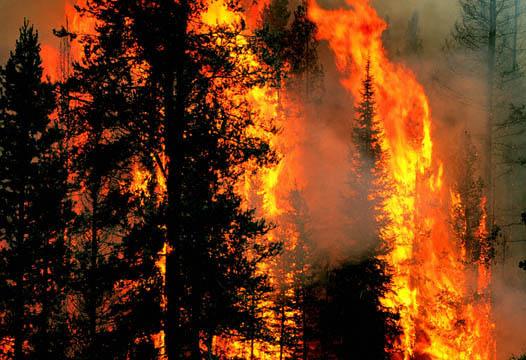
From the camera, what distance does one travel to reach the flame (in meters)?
34.1

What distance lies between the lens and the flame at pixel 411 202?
34125 millimetres

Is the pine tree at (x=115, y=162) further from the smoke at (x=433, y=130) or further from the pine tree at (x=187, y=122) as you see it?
the smoke at (x=433, y=130)

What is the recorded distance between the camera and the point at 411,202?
40344mm

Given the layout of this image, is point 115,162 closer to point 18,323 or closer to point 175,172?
point 175,172

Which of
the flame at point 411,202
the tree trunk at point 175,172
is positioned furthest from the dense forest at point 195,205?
the flame at point 411,202

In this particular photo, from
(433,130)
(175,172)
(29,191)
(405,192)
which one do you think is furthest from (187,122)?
(433,130)

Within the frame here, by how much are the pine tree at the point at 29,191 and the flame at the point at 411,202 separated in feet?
78.4

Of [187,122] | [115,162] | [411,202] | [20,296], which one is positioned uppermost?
[411,202]

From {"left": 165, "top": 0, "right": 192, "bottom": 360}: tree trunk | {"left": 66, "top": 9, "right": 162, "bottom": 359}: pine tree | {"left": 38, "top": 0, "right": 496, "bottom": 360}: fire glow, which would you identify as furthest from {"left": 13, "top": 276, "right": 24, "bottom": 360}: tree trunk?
{"left": 38, "top": 0, "right": 496, "bottom": 360}: fire glow

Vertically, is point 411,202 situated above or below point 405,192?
below

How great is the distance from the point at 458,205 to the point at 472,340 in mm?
11253

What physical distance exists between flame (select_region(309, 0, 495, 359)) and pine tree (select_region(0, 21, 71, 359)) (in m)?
23.9

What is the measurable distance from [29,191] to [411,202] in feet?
110

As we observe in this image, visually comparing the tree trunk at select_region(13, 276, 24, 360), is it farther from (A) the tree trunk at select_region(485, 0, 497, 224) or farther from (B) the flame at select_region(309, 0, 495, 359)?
(B) the flame at select_region(309, 0, 495, 359)
